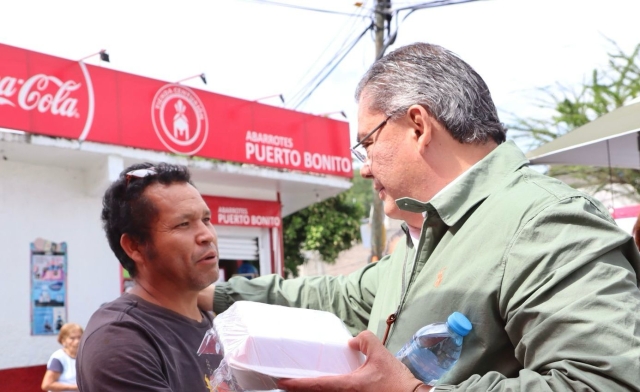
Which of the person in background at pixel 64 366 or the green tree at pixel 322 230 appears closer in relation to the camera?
the person in background at pixel 64 366

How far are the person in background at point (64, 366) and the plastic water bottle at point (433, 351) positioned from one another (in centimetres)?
665

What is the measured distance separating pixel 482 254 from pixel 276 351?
54 cm

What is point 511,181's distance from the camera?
1786 mm

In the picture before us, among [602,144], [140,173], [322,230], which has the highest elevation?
[602,144]

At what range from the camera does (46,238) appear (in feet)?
28.5

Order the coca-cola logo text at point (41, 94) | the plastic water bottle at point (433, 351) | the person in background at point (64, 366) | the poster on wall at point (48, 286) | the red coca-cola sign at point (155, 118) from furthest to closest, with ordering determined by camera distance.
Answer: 1. the poster on wall at point (48, 286)
2. the red coca-cola sign at point (155, 118)
3. the coca-cola logo text at point (41, 94)
4. the person in background at point (64, 366)
5. the plastic water bottle at point (433, 351)

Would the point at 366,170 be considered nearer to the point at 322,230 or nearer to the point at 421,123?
the point at 421,123

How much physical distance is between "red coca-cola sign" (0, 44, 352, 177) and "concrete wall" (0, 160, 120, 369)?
2.79 ft

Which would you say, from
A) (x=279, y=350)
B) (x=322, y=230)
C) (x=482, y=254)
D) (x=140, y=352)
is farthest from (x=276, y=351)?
(x=322, y=230)

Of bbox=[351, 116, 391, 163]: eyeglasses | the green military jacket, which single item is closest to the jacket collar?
the green military jacket

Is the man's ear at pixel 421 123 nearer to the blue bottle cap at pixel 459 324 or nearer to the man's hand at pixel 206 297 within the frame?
the blue bottle cap at pixel 459 324

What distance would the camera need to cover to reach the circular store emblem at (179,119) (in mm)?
9578

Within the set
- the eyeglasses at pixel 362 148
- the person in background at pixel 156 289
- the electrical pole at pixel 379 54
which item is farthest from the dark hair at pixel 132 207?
the electrical pole at pixel 379 54

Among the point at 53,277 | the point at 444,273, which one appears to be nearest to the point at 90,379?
the point at 444,273
